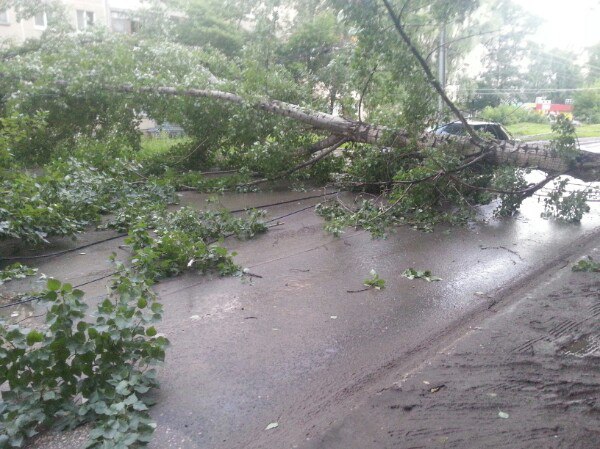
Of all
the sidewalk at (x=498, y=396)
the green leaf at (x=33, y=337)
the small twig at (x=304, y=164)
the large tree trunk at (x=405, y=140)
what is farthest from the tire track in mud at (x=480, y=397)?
the small twig at (x=304, y=164)

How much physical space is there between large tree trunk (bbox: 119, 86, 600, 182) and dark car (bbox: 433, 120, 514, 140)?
117mm

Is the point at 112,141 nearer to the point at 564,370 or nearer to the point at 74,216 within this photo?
the point at 74,216

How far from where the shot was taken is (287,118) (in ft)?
33.7

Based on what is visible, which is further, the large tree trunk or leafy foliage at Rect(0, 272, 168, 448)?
the large tree trunk

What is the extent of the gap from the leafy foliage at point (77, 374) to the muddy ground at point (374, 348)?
154 mm

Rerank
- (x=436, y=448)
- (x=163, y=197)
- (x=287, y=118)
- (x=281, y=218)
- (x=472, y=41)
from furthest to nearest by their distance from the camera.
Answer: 1. (x=472, y=41)
2. (x=287, y=118)
3. (x=163, y=197)
4. (x=281, y=218)
5. (x=436, y=448)

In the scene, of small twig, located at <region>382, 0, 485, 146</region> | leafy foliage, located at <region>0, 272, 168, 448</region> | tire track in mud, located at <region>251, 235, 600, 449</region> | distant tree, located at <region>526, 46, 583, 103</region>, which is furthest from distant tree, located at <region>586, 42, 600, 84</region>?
leafy foliage, located at <region>0, 272, 168, 448</region>

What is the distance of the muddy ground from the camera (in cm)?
299

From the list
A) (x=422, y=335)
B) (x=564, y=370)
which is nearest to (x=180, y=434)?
(x=422, y=335)

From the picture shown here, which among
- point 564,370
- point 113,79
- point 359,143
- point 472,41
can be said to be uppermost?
point 472,41

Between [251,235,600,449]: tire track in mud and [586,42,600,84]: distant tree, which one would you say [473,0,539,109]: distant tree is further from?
[251,235,600,449]: tire track in mud

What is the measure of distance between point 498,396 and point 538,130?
672cm

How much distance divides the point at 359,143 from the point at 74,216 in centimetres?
526

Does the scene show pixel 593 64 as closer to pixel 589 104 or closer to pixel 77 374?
pixel 589 104
